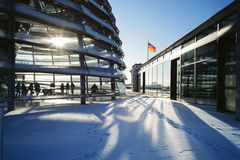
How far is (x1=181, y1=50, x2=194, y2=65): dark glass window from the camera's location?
12.2 m

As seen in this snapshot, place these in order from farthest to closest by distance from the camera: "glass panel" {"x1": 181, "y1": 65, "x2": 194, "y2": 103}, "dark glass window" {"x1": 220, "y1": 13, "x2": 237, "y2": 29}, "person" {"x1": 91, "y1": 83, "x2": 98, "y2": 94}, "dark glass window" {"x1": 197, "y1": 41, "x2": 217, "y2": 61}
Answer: "person" {"x1": 91, "y1": 83, "x2": 98, "y2": 94}, "glass panel" {"x1": 181, "y1": 65, "x2": 194, "y2": 103}, "dark glass window" {"x1": 197, "y1": 41, "x2": 217, "y2": 61}, "dark glass window" {"x1": 220, "y1": 13, "x2": 237, "y2": 29}

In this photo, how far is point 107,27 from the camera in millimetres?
13875

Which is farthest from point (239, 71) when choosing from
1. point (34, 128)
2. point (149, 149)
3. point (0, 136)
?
point (34, 128)

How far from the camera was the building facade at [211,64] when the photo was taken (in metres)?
7.87

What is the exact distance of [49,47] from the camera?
921 cm

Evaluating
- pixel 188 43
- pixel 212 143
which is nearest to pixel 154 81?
pixel 188 43

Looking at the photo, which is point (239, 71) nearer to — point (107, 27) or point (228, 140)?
point (228, 140)

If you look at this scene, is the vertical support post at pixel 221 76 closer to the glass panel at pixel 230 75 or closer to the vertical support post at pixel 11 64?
the glass panel at pixel 230 75

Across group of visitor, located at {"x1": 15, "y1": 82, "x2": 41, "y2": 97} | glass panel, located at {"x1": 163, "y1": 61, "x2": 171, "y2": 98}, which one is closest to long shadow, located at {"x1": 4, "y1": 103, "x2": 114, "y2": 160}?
group of visitor, located at {"x1": 15, "y1": 82, "x2": 41, "y2": 97}

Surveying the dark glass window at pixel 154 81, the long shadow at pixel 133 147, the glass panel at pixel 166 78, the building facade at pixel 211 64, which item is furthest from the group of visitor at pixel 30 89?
the dark glass window at pixel 154 81

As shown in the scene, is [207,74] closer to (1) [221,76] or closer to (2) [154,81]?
(1) [221,76]

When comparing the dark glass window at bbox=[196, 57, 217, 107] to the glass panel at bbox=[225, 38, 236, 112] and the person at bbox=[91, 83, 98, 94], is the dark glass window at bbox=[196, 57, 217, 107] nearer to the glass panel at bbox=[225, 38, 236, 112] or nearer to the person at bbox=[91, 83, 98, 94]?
the glass panel at bbox=[225, 38, 236, 112]

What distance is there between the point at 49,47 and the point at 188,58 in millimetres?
15280

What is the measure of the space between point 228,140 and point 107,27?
14889 mm
